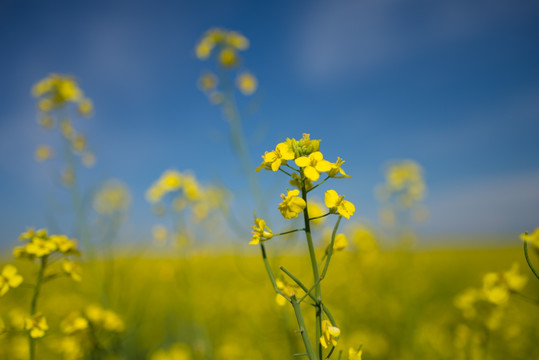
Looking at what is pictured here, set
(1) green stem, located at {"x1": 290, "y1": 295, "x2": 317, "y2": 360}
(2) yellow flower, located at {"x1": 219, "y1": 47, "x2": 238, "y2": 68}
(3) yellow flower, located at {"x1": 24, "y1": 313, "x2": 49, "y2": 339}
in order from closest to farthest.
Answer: (1) green stem, located at {"x1": 290, "y1": 295, "x2": 317, "y2": 360}
(3) yellow flower, located at {"x1": 24, "y1": 313, "x2": 49, "y2": 339}
(2) yellow flower, located at {"x1": 219, "y1": 47, "x2": 238, "y2": 68}

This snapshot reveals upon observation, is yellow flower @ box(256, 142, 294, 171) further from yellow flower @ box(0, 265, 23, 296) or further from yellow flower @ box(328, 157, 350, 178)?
yellow flower @ box(0, 265, 23, 296)

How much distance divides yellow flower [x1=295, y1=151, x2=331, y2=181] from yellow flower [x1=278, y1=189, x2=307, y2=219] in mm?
87

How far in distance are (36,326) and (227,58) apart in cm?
284

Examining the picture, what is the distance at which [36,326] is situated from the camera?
1.68m

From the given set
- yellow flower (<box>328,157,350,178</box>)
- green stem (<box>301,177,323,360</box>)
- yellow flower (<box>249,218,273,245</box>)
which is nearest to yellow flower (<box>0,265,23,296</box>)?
yellow flower (<box>249,218,273,245</box>)

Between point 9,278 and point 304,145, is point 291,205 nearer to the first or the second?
point 304,145

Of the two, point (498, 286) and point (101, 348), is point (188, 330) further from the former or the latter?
point (498, 286)

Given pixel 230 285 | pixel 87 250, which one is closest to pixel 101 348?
pixel 87 250

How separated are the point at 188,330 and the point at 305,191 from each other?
3.67 m

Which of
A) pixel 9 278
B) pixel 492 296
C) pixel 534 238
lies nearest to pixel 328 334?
pixel 534 238

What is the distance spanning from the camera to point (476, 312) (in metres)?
2.29

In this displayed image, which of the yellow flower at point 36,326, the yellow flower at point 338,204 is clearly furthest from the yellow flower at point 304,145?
the yellow flower at point 36,326

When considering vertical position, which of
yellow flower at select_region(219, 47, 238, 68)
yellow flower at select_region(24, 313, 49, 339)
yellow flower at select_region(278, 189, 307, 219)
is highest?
yellow flower at select_region(219, 47, 238, 68)

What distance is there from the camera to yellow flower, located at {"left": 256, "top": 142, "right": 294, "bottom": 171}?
1.20m
